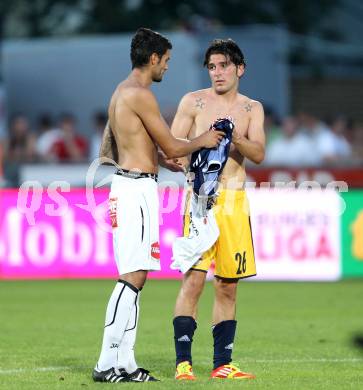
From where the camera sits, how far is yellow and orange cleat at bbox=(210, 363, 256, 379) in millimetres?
10461

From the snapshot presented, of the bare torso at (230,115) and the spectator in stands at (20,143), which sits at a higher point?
the spectator in stands at (20,143)

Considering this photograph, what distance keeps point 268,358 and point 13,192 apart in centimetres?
864

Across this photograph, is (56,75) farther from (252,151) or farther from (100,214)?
(252,151)

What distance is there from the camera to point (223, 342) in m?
10.7

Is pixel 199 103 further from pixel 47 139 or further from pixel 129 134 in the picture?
pixel 47 139

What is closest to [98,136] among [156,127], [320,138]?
[320,138]

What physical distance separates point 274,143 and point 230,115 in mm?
12390

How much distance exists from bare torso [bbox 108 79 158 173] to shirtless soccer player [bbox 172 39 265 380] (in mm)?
511

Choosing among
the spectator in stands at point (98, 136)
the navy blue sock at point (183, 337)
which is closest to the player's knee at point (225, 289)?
the navy blue sock at point (183, 337)

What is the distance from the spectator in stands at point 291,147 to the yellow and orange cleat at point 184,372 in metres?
12.2

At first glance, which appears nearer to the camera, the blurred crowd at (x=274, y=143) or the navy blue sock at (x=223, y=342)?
the navy blue sock at (x=223, y=342)

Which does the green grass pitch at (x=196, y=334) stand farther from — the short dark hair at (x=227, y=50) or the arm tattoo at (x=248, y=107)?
the short dark hair at (x=227, y=50)

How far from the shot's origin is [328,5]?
36500mm

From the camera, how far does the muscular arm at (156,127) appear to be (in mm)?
10156
